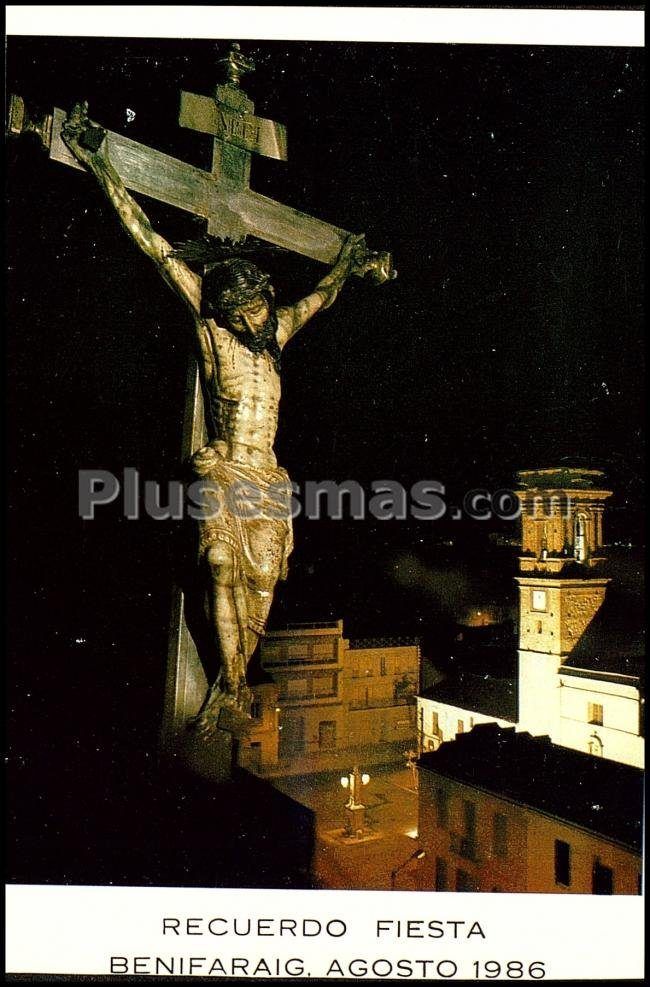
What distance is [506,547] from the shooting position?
1727 millimetres

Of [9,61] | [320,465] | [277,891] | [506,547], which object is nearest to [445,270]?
[320,465]

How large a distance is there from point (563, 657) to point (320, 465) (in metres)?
0.70

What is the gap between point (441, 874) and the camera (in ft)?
5.47

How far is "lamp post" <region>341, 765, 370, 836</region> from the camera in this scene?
1686 mm

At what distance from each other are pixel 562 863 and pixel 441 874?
26 cm

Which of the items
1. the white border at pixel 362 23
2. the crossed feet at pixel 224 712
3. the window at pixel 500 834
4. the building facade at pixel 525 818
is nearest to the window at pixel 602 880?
the building facade at pixel 525 818

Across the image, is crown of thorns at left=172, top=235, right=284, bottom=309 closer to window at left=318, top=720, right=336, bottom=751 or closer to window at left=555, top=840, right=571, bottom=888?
window at left=318, top=720, right=336, bottom=751

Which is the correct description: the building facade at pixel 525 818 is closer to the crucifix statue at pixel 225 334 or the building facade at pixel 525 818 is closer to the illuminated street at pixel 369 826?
the illuminated street at pixel 369 826

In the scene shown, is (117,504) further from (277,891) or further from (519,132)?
(519,132)

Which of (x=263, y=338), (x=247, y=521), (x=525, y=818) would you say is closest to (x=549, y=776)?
(x=525, y=818)

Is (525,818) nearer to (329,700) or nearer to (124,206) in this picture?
(329,700)

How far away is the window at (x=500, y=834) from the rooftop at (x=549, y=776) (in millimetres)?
51

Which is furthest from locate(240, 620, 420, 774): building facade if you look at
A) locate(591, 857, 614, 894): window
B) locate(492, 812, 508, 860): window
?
locate(591, 857, 614, 894): window

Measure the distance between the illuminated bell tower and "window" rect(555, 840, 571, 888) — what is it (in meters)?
0.23
